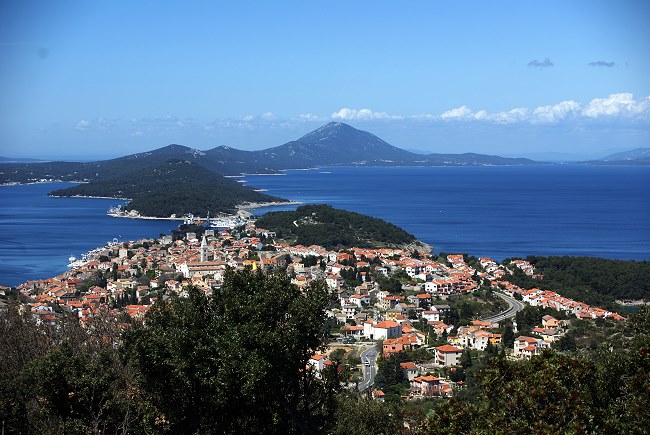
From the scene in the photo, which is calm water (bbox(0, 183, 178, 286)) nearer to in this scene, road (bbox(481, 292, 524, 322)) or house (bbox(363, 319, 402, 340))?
house (bbox(363, 319, 402, 340))

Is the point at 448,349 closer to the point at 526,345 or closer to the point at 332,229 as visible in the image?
the point at 526,345

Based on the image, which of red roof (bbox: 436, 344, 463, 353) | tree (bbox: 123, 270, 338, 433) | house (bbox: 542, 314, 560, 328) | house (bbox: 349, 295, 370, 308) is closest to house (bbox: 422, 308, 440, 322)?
house (bbox: 349, 295, 370, 308)

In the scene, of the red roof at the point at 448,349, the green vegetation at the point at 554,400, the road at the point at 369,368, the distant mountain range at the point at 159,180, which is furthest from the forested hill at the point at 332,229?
the green vegetation at the point at 554,400

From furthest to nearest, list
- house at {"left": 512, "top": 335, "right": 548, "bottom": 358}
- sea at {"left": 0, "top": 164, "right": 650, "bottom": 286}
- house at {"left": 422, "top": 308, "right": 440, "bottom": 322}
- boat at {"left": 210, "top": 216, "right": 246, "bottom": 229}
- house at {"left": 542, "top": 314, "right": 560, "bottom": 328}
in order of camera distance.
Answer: boat at {"left": 210, "top": 216, "right": 246, "bottom": 229} → sea at {"left": 0, "top": 164, "right": 650, "bottom": 286} → house at {"left": 422, "top": 308, "right": 440, "bottom": 322} → house at {"left": 542, "top": 314, "right": 560, "bottom": 328} → house at {"left": 512, "top": 335, "right": 548, "bottom": 358}

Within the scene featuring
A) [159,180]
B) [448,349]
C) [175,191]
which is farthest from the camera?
[159,180]

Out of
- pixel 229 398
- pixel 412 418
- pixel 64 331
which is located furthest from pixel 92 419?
pixel 412 418

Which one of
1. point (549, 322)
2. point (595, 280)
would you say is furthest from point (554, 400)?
point (595, 280)
